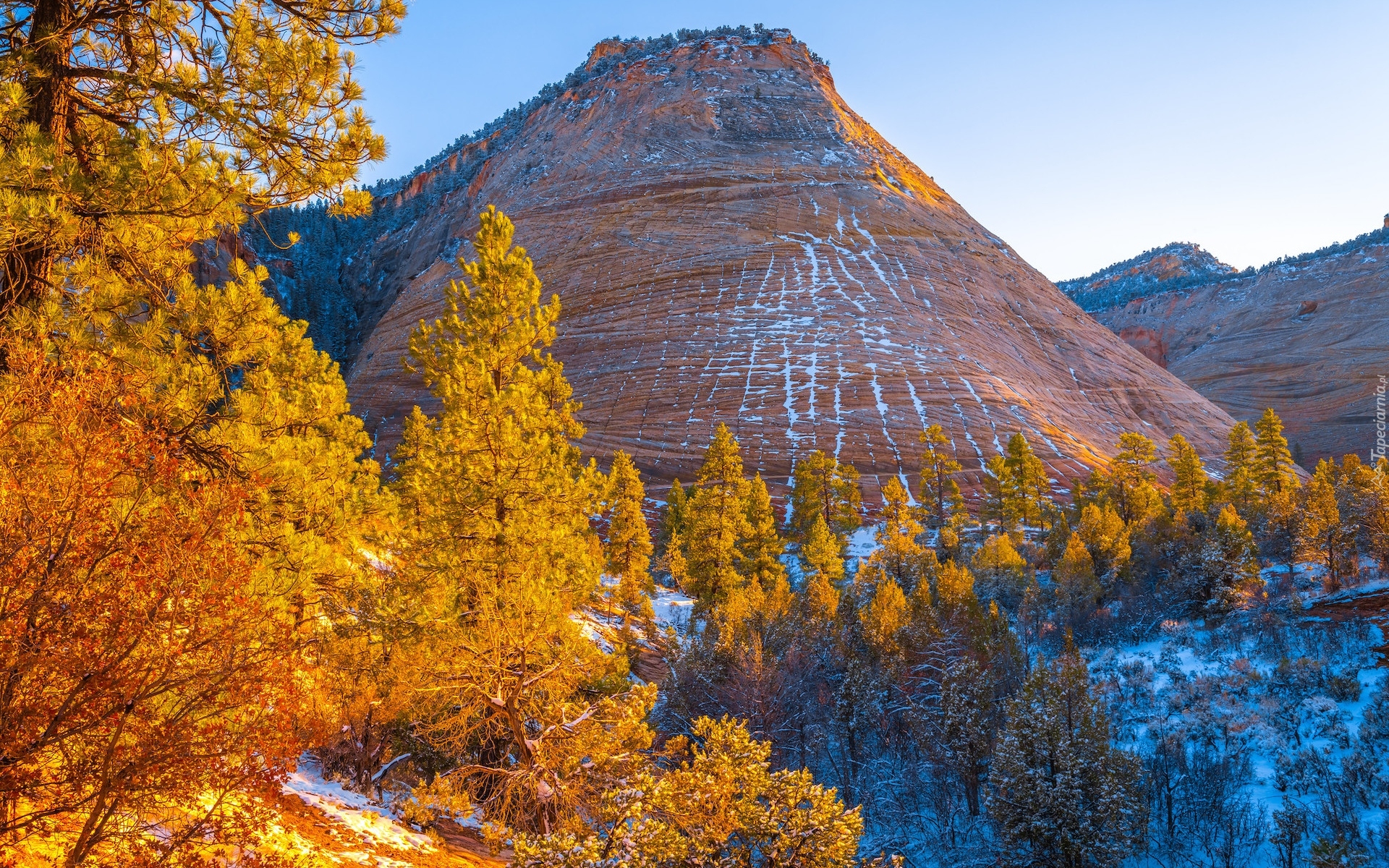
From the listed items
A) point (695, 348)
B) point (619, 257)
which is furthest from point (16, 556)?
point (619, 257)

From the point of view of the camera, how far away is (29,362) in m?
4.58

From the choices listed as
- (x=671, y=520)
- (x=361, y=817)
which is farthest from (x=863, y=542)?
(x=361, y=817)

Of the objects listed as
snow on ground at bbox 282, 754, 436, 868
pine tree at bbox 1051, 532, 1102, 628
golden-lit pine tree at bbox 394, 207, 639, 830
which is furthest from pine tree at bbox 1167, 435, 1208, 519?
snow on ground at bbox 282, 754, 436, 868

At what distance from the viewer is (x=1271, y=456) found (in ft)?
132

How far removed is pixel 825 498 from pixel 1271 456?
2479cm

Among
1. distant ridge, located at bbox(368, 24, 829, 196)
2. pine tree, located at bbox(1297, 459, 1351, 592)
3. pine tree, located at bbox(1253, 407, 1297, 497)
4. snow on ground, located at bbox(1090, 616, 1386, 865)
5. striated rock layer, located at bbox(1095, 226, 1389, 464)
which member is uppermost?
distant ridge, located at bbox(368, 24, 829, 196)

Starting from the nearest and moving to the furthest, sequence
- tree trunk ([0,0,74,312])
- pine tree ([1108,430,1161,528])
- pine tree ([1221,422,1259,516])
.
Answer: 1. tree trunk ([0,0,74,312])
2. pine tree ([1108,430,1161,528])
3. pine tree ([1221,422,1259,516])

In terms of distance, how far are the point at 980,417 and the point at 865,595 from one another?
25569mm

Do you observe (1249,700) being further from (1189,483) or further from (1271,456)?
(1271,456)

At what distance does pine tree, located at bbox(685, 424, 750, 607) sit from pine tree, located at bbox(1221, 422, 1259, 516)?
2591cm

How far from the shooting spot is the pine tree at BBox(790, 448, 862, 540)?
131ft

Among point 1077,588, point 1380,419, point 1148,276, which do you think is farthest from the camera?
point 1148,276

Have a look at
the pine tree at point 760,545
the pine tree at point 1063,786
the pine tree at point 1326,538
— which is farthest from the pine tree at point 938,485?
the pine tree at point 1063,786

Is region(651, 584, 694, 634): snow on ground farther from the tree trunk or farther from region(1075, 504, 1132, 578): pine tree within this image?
the tree trunk
